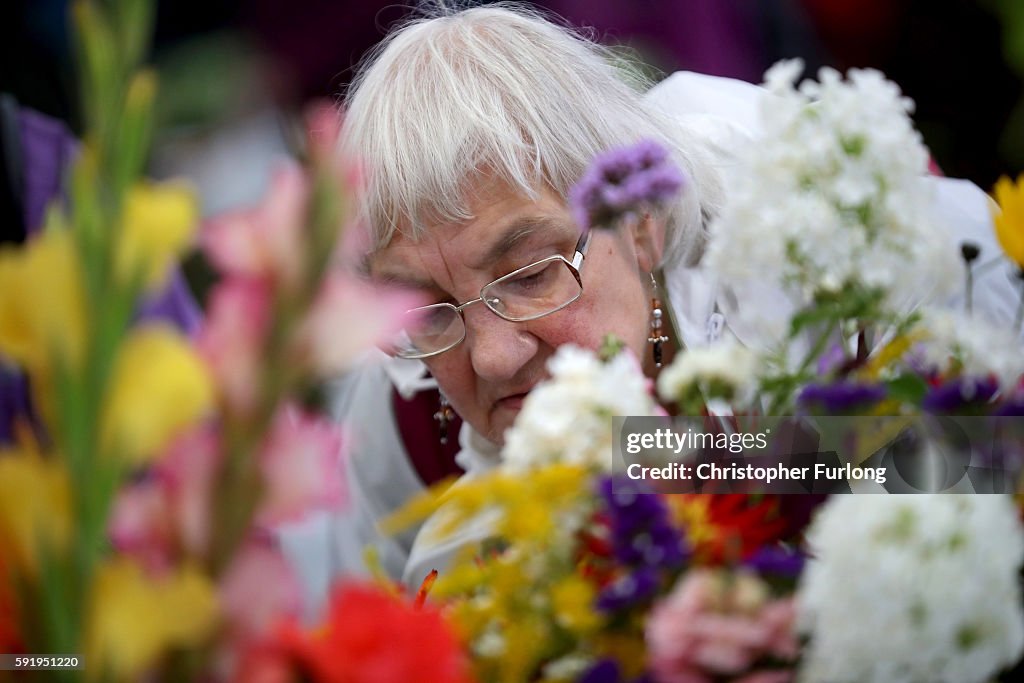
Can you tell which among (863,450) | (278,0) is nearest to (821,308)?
(863,450)

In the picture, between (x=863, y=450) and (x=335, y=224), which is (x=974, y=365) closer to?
(x=863, y=450)

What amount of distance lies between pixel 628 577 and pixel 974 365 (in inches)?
9.1

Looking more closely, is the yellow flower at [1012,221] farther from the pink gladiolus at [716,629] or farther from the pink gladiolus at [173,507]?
the pink gladiolus at [173,507]

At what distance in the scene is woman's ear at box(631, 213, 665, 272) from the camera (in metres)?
1.26

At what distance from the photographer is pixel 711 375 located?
1.68 feet

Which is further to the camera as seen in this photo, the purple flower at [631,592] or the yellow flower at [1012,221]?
the yellow flower at [1012,221]

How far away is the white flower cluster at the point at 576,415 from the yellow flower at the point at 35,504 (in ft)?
0.72

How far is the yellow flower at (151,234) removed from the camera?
1.16 feet

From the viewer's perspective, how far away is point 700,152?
1.39 m

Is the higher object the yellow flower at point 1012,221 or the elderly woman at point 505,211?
the yellow flower at point 1012,221

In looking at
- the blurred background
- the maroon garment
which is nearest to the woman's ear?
the blurred background

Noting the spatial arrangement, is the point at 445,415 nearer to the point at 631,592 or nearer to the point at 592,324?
the point at 592,324

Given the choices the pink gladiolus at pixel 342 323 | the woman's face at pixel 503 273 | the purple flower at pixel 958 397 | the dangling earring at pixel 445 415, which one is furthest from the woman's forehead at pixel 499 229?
the pink gladiolus at pixel 342 323

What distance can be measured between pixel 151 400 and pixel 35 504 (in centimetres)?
5
